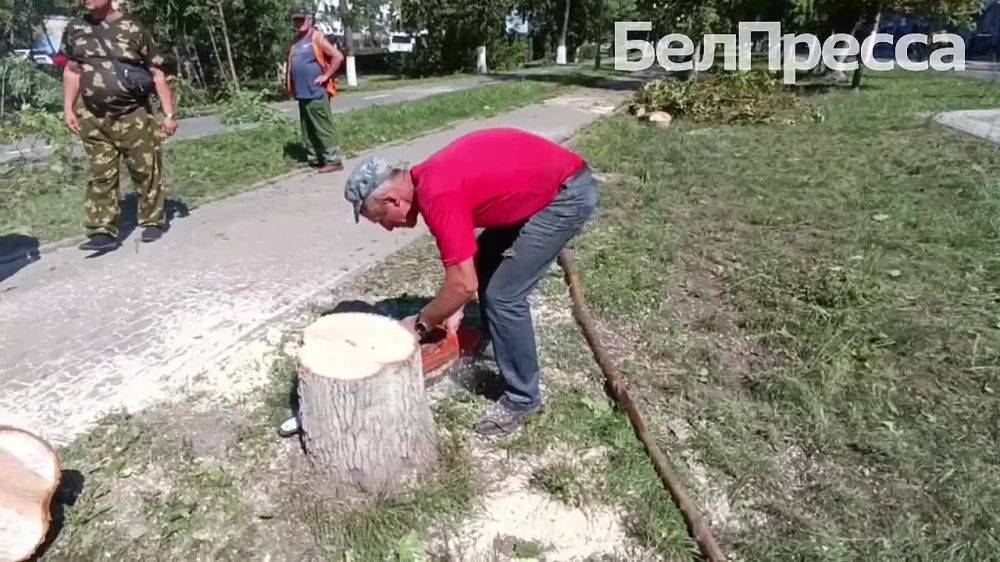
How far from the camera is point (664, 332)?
4250 mm

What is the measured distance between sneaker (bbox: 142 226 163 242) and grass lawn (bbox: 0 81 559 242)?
68 centimetres

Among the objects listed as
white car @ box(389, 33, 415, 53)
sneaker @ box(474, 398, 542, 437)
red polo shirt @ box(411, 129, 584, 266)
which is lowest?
sneaker @ box(474, 398, 542, 437)

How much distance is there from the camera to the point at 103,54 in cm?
486

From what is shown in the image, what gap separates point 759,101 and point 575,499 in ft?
36.2

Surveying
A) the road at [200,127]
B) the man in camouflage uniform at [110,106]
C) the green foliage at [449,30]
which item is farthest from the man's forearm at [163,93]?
the green foliage at [449,30]

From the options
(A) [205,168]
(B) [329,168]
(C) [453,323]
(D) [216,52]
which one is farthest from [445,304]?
(D) [216,52]

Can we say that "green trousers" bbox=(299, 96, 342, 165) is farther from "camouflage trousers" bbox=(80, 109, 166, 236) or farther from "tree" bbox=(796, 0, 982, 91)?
"tree" bbox=(796, 0, 982, 91)

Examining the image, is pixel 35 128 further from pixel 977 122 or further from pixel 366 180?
pixel 977 122

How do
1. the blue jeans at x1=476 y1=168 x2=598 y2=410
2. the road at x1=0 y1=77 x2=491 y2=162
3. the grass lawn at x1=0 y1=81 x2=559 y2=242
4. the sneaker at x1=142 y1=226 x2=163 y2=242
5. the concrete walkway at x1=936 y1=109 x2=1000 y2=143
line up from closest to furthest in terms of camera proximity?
the blue jeans at x1=476 y1=168 x2=598 y2=410, the sneaker at x1=142 y1=226 x2=163 y2=242, the grass lawn at x1=0 y1=81 x2=559 y2=242, the road at x1=0 y1=77 x2=491 y2=162, the concrete walkway at x1=936 y1=109 x2=1000 y2=143

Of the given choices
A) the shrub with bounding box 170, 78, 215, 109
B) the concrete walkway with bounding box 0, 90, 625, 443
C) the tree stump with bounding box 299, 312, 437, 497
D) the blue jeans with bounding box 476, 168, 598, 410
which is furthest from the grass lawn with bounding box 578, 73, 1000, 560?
the shrub with bounding box 170, 78, 215, 109

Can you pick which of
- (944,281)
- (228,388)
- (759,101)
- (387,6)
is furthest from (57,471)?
(387,6)

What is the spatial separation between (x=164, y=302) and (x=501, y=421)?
2.50m

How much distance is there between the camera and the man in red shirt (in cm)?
264

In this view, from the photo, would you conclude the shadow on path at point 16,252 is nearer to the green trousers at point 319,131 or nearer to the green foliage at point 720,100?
the green trousers at point 319,131
